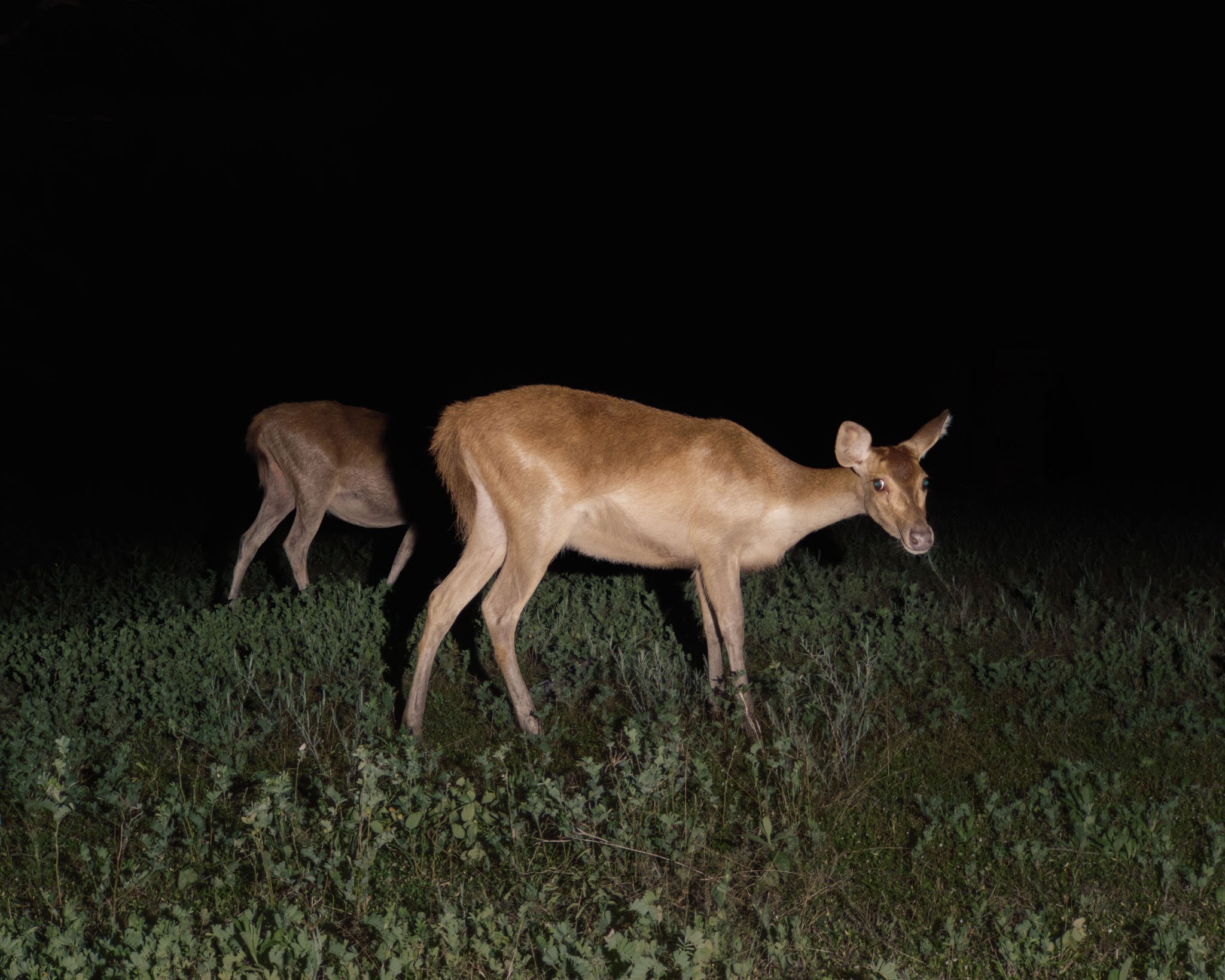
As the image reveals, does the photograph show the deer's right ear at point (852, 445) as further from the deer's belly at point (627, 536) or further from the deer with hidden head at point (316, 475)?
the deer with hidden head at point (316, 475)

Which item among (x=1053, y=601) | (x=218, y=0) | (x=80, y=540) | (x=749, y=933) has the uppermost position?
(x=218, y=0)

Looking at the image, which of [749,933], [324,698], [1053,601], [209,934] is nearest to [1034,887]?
[749,933]

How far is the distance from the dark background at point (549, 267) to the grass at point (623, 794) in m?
2.70

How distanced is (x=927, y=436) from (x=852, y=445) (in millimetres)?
604

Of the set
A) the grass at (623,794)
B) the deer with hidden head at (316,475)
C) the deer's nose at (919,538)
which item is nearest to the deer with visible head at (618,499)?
the deer's nose at (919,538)

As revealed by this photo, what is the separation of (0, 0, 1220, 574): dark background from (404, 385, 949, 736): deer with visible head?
253 cm

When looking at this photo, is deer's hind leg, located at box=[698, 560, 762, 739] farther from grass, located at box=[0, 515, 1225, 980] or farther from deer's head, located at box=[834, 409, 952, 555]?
deer's head, located at box=[834, 409, 952, 555]

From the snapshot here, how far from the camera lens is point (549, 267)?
21359 millimetres

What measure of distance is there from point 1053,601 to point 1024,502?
4.92 meters

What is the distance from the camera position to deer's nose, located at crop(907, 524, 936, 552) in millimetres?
5641

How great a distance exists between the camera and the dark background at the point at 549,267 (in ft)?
34.1

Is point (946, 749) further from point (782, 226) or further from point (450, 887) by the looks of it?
point (782, 226)

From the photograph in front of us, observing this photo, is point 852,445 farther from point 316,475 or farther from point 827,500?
point 316,475

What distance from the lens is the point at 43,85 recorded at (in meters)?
10.4
